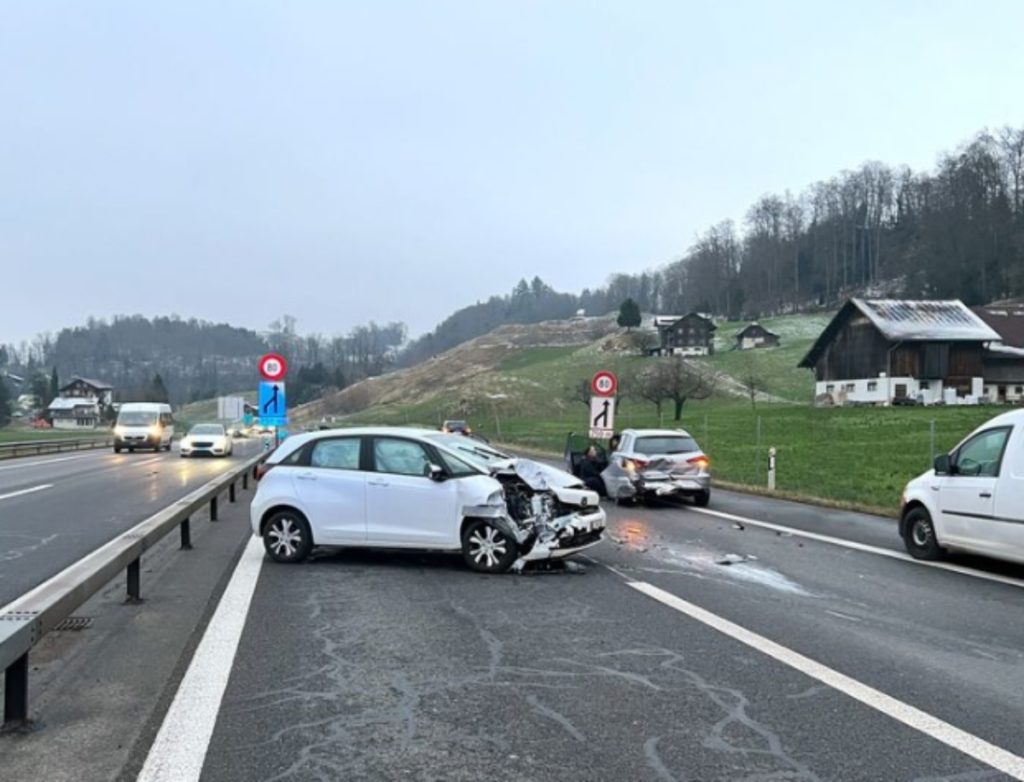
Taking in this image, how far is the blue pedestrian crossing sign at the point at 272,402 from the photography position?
21.7 m

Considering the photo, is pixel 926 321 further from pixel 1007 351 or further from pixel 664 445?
pixel 664 445

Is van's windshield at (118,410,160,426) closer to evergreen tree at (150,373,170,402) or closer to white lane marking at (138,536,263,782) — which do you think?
white lane marking at (138,536,263,782)

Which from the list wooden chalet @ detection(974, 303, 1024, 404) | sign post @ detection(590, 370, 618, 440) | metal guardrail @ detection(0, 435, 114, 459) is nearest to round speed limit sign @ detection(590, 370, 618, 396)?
sign post @ detection(590, 370, 618, 440)

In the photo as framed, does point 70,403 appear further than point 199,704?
Yes

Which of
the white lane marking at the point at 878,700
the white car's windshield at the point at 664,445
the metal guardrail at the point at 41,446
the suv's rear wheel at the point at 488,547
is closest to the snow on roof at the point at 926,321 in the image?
the white car's windshield at the point at 664,445

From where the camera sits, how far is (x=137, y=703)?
17.6ft

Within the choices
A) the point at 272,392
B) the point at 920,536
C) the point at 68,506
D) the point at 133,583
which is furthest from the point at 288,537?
the point at 272,392

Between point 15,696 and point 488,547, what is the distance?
5530mm

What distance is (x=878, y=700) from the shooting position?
5461mm

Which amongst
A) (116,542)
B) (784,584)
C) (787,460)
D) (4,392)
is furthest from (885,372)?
(4,392)

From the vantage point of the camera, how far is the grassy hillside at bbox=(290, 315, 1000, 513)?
25328 millimetres

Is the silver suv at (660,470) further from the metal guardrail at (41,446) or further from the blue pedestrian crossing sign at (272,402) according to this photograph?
the metal guardrail at (41,446)

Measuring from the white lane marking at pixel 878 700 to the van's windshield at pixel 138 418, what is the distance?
39145 millimetres

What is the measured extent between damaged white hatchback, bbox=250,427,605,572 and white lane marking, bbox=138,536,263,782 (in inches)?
75.7
